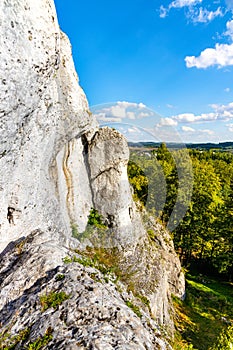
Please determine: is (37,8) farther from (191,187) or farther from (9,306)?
(191,187)

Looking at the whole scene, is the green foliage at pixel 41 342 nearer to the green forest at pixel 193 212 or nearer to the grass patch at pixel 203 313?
the grass patch at pixel 203 313

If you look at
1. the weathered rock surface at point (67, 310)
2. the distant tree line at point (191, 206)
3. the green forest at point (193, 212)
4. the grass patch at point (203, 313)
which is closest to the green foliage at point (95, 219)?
the grass patch at point (203, 313)

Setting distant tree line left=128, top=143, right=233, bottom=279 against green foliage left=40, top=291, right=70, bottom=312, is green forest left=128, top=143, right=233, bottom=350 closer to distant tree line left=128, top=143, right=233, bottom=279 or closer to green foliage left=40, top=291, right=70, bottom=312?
distant tree line left=128, top=143, right=233, bottom=279

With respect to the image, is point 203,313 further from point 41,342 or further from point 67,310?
point 41,342

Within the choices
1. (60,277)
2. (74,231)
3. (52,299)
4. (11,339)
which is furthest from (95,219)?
(11,339)

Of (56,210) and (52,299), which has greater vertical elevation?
(56,210)

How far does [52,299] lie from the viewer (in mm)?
5281

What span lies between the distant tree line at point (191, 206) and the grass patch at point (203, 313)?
2584 mm

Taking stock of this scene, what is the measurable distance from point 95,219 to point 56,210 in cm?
429

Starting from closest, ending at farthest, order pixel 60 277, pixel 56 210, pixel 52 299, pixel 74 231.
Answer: pixel 52 299
pixel 60 277
pixel 56 210
pixel 74 231

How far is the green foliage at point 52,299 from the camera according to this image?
5.17 m

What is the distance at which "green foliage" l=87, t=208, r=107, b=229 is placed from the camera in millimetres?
14469

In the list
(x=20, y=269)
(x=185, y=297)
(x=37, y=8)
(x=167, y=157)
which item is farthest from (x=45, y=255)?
(x=167, y=157)

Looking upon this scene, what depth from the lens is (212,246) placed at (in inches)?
1170
